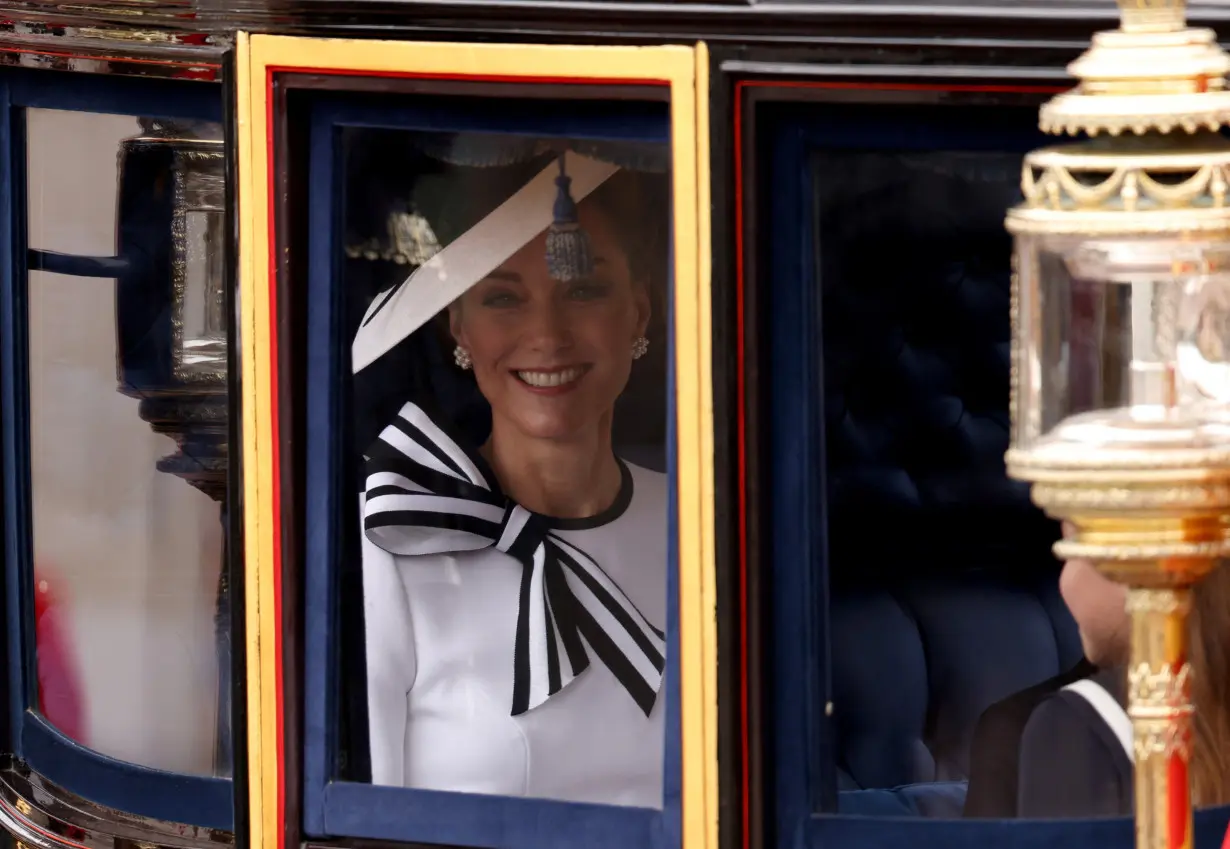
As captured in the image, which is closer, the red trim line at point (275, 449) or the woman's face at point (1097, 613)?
the woman's face at point (1097, 613)

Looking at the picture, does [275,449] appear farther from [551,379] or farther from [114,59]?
[114,59]

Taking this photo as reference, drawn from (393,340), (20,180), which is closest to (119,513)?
(20,180)

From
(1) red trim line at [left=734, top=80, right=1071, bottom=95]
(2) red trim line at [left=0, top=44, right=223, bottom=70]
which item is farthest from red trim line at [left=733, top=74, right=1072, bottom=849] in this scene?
(2) red trim line at [left=0, top=44, right=223, bottom=70]

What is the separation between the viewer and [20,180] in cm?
456

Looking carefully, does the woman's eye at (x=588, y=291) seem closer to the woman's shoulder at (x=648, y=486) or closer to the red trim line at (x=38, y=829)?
the woman's shoulder at (x=648, y=486)

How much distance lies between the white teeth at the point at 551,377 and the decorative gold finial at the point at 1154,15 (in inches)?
43.7

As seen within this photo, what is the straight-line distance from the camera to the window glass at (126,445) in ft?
14.7

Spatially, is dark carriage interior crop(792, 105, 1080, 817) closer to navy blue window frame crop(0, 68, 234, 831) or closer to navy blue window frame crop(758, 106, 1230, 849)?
navy blue window frame crop(758, 106, 1230, 849)

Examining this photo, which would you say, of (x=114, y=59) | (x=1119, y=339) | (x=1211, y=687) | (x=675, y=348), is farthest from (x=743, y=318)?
(x=114, y=59)

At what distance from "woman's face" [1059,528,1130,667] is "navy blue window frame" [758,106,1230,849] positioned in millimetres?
243

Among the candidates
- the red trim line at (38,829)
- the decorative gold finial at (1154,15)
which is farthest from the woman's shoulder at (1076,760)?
the red trim line at (38,829)

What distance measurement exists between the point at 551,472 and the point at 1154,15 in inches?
49.7

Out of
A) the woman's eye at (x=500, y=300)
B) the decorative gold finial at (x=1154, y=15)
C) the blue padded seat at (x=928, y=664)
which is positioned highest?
the decorative gold finial at (x=1154, y=15)

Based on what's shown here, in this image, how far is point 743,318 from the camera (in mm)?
3553
